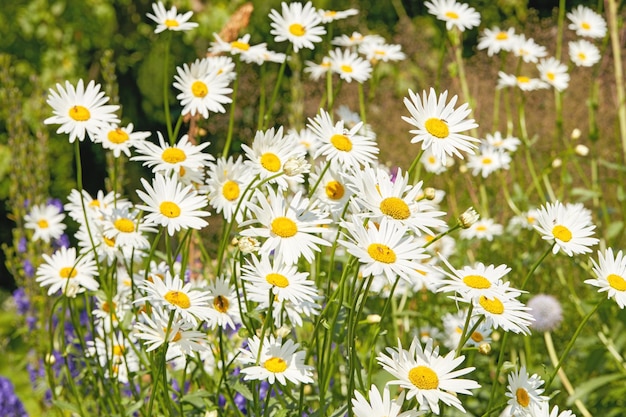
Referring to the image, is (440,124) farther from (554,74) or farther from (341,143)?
(554,74)

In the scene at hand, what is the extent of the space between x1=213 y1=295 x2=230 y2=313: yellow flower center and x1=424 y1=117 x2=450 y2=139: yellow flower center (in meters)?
0.44

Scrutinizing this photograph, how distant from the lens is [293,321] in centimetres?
131

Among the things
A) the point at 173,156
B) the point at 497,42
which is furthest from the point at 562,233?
the point at 497,42

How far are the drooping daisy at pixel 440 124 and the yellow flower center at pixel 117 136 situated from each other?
21.5 inches

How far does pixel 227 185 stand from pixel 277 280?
26 centimetres

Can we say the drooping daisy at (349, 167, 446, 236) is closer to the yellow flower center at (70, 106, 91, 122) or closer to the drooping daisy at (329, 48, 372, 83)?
the yellow flower center at (70, 106, 91, 122)

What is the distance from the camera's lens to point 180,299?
118cm

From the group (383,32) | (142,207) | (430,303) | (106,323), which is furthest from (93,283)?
(383,32)

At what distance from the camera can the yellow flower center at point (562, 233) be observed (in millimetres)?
1275

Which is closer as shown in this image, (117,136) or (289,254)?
(289,254)

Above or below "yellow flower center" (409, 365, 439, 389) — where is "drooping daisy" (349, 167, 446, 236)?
above

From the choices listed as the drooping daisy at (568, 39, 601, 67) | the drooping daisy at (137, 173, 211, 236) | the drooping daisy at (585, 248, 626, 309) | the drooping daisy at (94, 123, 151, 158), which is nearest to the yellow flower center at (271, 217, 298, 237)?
Result: the drooping daisy at (137, 173, 211, 236)

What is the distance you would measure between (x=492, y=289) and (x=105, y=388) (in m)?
0.79

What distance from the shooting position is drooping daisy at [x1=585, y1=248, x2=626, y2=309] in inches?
46.8
